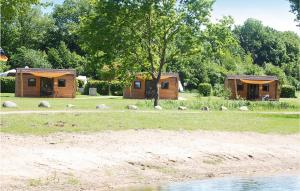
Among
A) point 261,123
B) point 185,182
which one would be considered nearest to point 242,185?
point 185,182

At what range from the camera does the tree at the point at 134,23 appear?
133 feet

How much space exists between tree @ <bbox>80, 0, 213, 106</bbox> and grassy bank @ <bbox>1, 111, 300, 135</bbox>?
10.4 meters

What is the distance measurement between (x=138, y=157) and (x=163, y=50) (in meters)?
22.8

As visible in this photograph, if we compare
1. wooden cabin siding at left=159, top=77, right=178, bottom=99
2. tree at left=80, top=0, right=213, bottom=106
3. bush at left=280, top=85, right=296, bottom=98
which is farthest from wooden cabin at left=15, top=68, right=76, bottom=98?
bush at left=280, top=85, right=296, bottom=98

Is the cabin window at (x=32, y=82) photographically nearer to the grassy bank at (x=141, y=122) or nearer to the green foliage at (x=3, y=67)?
the green foliage at (x=3, y=67)

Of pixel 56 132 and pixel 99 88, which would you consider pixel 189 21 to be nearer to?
pixel 56 132

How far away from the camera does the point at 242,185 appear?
19.6 m

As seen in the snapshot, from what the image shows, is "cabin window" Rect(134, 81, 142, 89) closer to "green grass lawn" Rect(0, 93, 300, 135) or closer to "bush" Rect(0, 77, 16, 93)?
"bush" Rect(0, 77, 16, 93)

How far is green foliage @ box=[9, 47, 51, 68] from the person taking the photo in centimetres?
8612

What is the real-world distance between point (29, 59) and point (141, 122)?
62370mm

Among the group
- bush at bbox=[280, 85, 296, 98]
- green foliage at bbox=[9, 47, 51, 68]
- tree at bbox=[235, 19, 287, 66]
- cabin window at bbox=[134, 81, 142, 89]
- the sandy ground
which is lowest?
the sandy ground

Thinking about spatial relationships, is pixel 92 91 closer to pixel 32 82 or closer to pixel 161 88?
pixel 32 82

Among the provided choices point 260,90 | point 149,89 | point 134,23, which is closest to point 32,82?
point 149,89

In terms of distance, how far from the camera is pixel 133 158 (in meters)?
21.4
